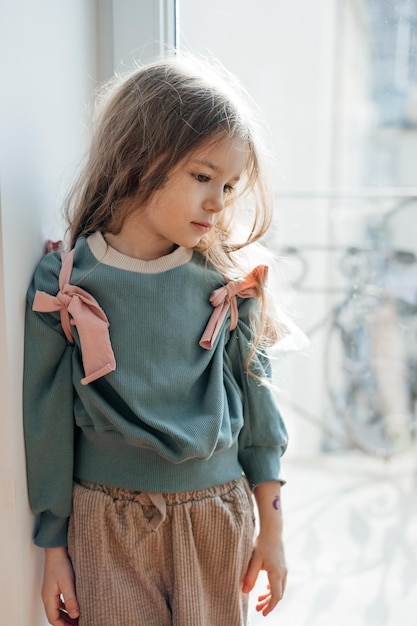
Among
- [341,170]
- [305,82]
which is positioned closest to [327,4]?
[305,82]

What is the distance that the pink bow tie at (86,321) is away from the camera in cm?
90

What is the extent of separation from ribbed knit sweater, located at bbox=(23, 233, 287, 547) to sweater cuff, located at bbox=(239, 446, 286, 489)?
7cm

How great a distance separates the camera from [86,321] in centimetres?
90

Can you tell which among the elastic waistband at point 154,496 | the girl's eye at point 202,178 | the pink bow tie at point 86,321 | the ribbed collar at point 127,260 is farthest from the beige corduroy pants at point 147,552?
the girl's eye at point 202,178

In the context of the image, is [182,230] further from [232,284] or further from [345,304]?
[345,304]

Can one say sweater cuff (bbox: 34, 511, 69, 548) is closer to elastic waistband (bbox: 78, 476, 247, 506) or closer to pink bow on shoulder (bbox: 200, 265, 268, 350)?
elastic waistband (bbox: 78, 476, 247, 506)

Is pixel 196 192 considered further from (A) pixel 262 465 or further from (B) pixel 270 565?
(B) pixel 270 565

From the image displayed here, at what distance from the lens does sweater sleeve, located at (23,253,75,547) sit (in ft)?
2.99

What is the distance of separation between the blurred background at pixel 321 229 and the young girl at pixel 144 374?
46 mm

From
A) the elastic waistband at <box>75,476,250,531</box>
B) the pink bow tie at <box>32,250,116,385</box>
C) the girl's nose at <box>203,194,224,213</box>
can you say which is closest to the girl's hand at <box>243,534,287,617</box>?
the elastic waistband at <box>75,476,250,531</box>

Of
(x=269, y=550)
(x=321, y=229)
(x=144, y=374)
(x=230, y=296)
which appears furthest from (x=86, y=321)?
(x=321, y=229)

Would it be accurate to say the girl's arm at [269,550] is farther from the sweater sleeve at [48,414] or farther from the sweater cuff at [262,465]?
the sweater sleeve at [48,414]

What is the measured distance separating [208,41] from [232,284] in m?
0.48

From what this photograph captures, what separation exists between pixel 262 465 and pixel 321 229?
66 centimetres
